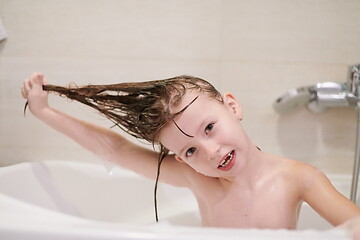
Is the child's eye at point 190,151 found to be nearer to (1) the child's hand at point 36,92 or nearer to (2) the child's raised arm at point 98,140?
(2) the child's raised arm at point 98,140

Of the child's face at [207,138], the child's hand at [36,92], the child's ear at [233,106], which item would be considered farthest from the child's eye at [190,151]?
the child's hand at [36,92]

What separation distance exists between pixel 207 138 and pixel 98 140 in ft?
1.08

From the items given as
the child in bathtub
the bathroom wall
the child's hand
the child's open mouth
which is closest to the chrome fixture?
the bathroom wall

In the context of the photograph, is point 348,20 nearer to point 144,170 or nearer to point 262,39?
point 262,39

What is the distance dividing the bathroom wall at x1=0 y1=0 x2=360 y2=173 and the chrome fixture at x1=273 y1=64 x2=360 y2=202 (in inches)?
2.2

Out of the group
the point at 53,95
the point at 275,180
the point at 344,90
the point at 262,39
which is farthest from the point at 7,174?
the point at 344,90

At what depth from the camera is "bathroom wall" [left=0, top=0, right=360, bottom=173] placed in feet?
3.64

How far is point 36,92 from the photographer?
0.86 meters

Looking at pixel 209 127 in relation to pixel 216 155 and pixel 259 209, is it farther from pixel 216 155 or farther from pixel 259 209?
pixel 259 209

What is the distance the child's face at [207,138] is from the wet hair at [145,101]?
16mm

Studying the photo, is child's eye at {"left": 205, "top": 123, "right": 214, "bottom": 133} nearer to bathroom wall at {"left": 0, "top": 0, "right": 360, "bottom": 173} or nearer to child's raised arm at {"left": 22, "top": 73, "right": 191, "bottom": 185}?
child's raised arm at {"left": 22, "top": 73, "right": 191, "bottom": 185}

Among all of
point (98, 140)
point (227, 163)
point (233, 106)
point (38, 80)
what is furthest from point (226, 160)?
point (38, 80)

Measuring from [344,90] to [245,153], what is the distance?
46 cm

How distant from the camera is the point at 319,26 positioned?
3.64 feet
